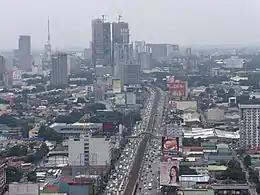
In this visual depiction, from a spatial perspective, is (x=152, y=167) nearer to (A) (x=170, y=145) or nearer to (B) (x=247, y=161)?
(A) (x=170, y=145)

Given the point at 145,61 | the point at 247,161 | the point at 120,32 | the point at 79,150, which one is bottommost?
the point at 247,161

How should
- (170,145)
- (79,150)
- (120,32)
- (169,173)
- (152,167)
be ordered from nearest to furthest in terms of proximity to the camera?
(169,173) < (79,150) < (152,167) < (170,145) < (120,32)

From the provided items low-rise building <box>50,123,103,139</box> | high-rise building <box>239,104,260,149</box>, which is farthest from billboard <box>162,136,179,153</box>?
low-rise building <box>50,123,103,139</box>

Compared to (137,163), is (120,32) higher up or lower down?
higher up

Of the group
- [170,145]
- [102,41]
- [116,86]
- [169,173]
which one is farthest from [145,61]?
[169,173]

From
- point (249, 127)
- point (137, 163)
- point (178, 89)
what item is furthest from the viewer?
point (178, 89)

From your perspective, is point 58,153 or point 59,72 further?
point 59,72

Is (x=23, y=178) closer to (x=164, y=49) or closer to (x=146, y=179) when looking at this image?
(x=146, y=179)

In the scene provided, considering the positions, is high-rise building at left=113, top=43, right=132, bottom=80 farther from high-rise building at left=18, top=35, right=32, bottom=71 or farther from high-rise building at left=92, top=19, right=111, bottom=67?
high-rise building at left=18, top=35, right=32, bottom=71
